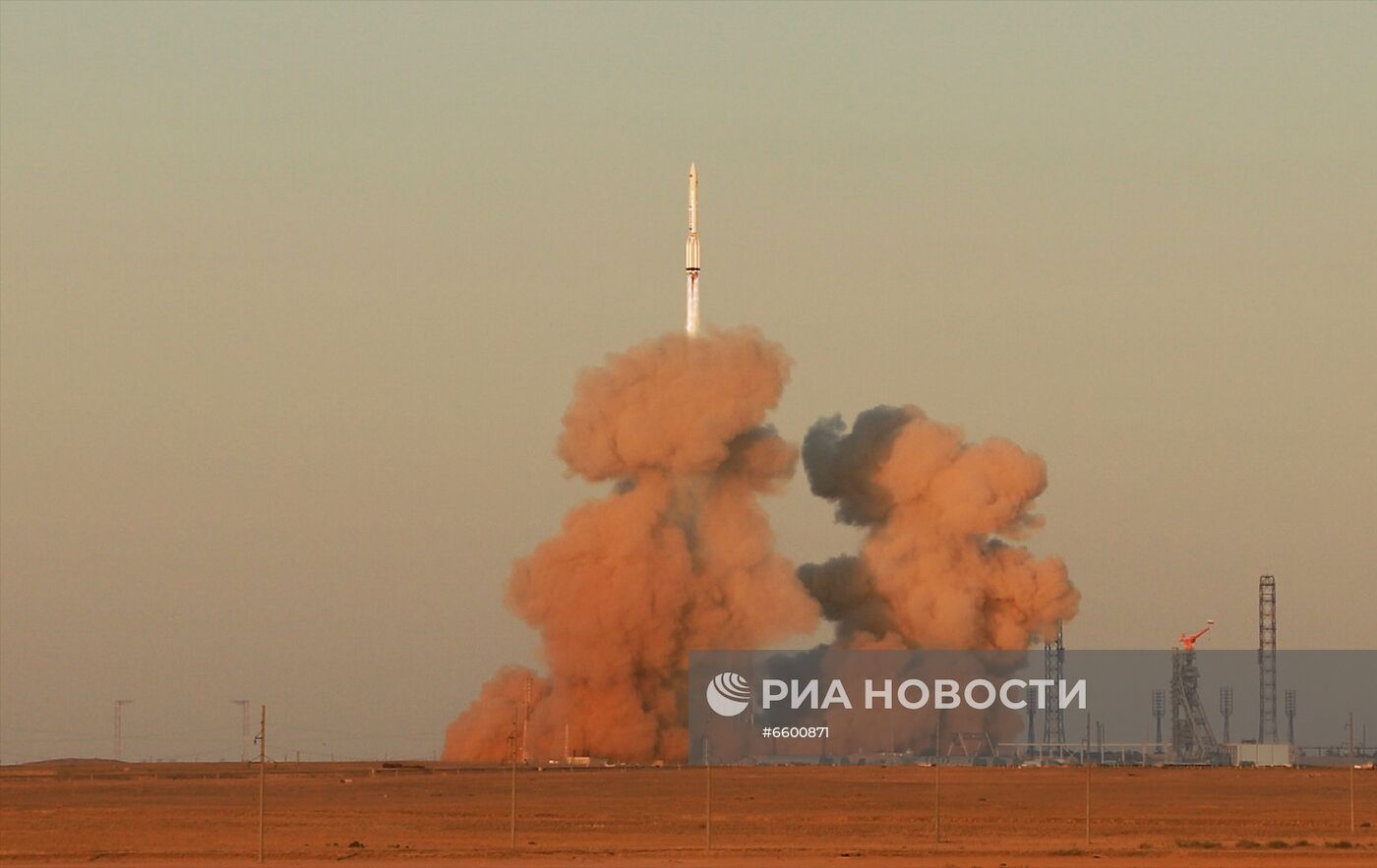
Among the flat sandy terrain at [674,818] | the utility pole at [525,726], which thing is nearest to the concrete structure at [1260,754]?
the flat sandy terrain at [674,818]

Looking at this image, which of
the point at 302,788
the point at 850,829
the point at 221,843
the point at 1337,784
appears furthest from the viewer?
the point at 1337,784

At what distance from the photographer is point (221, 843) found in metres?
58.4

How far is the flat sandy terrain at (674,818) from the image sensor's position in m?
53.5

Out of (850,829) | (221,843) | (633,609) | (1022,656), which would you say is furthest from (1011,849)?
(1022,656)

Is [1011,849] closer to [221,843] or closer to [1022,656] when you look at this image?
[221,843]

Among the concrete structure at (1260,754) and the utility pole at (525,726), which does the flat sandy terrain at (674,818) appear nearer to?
the utility pole at (525,726)

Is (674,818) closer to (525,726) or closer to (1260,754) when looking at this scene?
(525,726)

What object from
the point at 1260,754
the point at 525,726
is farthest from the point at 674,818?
the point at 1260,754

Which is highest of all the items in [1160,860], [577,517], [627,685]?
[577,517]

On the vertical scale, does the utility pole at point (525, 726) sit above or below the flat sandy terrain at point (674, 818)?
above

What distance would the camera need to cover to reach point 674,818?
68.9 metres

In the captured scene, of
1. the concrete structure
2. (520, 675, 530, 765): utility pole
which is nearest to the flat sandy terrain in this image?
(520, 675, 530, 765): utility pole

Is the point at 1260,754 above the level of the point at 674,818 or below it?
above

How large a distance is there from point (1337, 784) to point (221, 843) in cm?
5958
